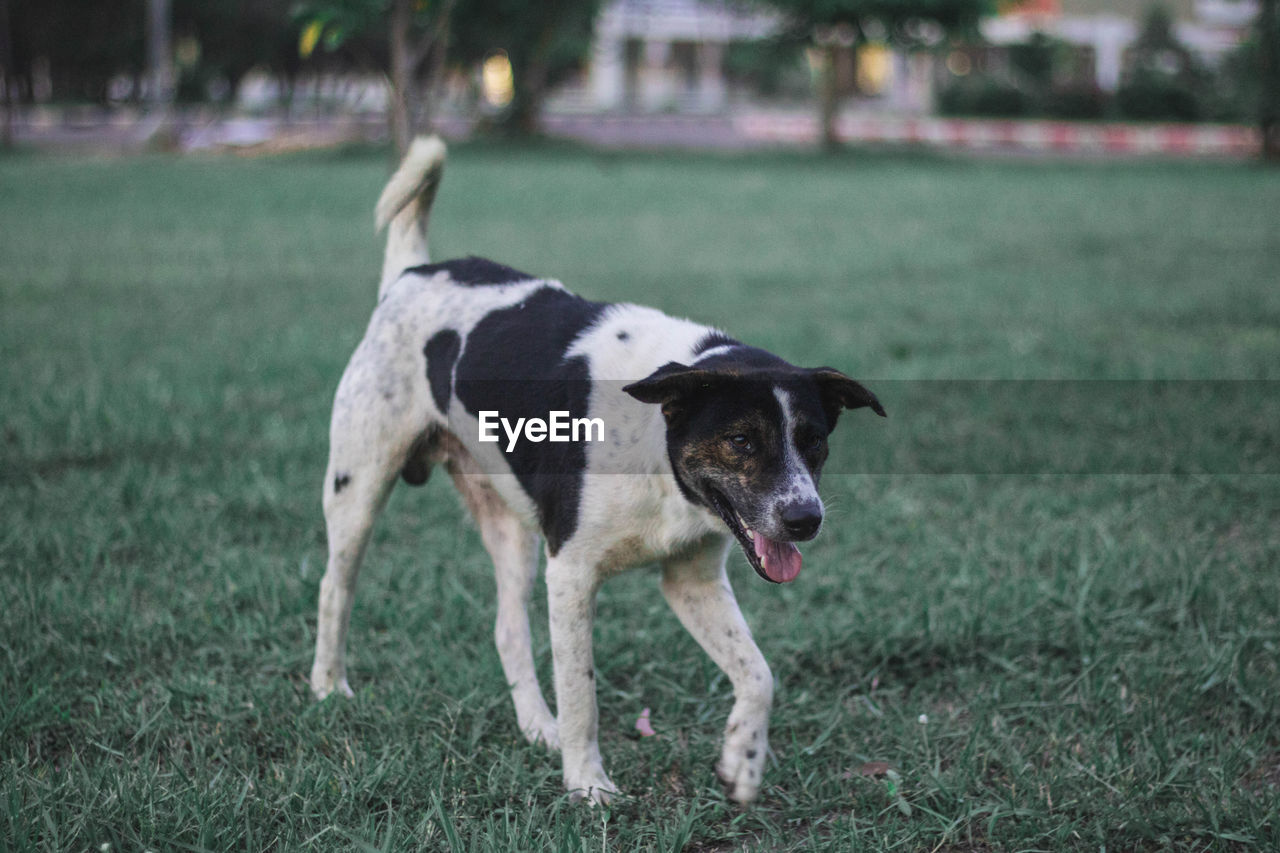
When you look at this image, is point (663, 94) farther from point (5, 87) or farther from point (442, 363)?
point (442, 363)

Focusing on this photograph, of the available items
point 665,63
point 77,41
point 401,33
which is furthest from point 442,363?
point 665,63

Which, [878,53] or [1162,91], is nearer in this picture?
[1162,91]

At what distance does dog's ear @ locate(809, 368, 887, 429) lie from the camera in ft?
9.36

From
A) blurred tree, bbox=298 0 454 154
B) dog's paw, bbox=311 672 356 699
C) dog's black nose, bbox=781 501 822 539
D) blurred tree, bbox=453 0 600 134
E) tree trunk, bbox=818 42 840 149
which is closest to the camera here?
dog's black nose, bbox=781 501 822 539

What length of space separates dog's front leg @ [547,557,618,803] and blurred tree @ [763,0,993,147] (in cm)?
2788

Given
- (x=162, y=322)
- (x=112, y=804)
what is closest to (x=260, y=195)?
(x=162, y=322)

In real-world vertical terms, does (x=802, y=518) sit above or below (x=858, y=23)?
below

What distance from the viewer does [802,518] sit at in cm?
269

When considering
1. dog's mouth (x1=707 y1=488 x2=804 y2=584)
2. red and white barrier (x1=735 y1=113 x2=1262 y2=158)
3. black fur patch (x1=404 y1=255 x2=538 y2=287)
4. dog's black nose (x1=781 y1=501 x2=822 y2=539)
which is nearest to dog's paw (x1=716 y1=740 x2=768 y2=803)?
dog's mouth (x1=707 y1=488 x2=804 y2=584)

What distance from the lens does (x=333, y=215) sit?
609 inches

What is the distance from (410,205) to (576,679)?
5.76 ft

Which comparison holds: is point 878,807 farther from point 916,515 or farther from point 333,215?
point 333,215

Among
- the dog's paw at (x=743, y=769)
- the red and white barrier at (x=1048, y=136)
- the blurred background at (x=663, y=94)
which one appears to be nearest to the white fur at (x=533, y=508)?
the dog's paw at (x=743, y=769)

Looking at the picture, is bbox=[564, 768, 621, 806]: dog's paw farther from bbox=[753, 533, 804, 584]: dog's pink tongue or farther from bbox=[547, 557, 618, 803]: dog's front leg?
bbox=[753, 533, 804, 584]: dog's pink tongue
